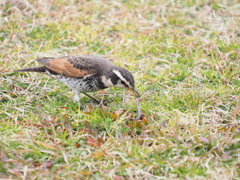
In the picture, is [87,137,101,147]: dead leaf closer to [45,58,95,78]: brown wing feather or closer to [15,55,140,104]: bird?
[15,55,140,104]: bird

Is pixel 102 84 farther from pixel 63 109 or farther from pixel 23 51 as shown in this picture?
pixel 23 51

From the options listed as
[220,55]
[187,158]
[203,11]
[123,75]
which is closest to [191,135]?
[187,158]

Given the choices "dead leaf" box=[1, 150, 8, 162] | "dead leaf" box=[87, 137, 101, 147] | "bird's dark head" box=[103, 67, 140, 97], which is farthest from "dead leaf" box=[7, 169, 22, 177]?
"bird's dark head" box=[103, 67, 140, 97]

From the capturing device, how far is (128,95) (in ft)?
24.2

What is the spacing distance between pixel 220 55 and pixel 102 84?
10.0 feet

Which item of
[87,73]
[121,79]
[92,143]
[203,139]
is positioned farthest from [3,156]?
[203,139]

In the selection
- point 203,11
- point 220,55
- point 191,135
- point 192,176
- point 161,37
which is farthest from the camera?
point 203,11

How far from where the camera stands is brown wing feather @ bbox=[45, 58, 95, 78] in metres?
6.97

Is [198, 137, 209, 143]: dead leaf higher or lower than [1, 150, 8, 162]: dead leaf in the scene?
higher

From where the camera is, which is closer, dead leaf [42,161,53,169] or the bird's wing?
dead leaf [42,161,53,169]

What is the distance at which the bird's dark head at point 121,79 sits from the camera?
6.69 meters

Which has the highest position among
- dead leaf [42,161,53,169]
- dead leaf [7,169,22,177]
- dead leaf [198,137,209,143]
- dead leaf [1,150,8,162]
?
dead leaf [198,137,209,143]

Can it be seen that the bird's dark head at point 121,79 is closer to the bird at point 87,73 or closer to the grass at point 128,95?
the bird at point 87,73

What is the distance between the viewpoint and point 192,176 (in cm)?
486
